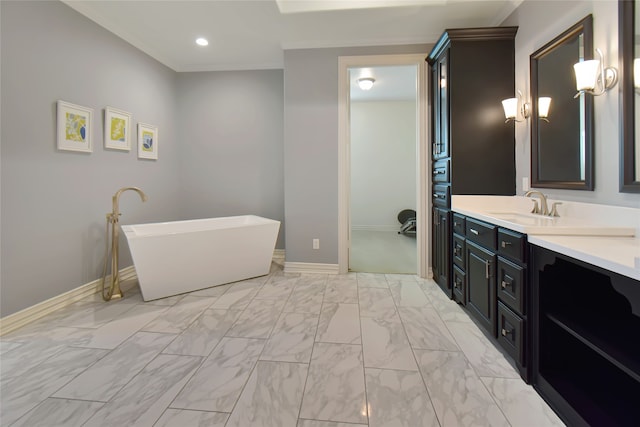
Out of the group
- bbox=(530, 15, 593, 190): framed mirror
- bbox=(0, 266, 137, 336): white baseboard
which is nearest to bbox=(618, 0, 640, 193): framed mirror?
bbox=(530, 15, 593, 190): framed mirror

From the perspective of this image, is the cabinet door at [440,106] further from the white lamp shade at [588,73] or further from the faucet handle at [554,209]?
the white lamp shade at [588,73]

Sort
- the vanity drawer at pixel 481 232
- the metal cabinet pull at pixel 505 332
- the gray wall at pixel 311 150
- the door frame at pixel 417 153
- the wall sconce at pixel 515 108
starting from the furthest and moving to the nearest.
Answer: the gray wall at pixel 311 150, the door frame at pixel 417 153, the wall sconce at pixel 515 108, the vanity drawer at pixel 481 232, the metal cabinet pull at pixel 505 332

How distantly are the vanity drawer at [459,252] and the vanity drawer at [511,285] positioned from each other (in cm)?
59

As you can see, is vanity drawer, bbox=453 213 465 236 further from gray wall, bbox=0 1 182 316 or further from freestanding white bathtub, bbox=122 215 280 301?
gray wall, bbox=0 1 182 316

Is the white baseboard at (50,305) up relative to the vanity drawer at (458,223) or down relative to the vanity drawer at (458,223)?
down

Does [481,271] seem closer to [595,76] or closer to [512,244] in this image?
[512,244]

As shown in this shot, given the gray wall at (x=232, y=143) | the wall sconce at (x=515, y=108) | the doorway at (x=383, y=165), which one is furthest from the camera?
the doorway at (x=383, y=165)

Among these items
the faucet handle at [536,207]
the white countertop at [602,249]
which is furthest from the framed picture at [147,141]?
the faucet handle at [536,207]

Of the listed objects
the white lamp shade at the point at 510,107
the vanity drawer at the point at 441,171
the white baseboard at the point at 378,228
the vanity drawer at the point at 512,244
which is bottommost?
the white baseboard at the point at 378,228

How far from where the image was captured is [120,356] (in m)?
1.88

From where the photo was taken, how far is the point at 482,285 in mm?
2107

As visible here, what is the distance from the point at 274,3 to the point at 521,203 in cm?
277

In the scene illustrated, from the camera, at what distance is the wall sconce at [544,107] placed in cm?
212

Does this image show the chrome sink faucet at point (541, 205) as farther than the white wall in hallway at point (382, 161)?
No
